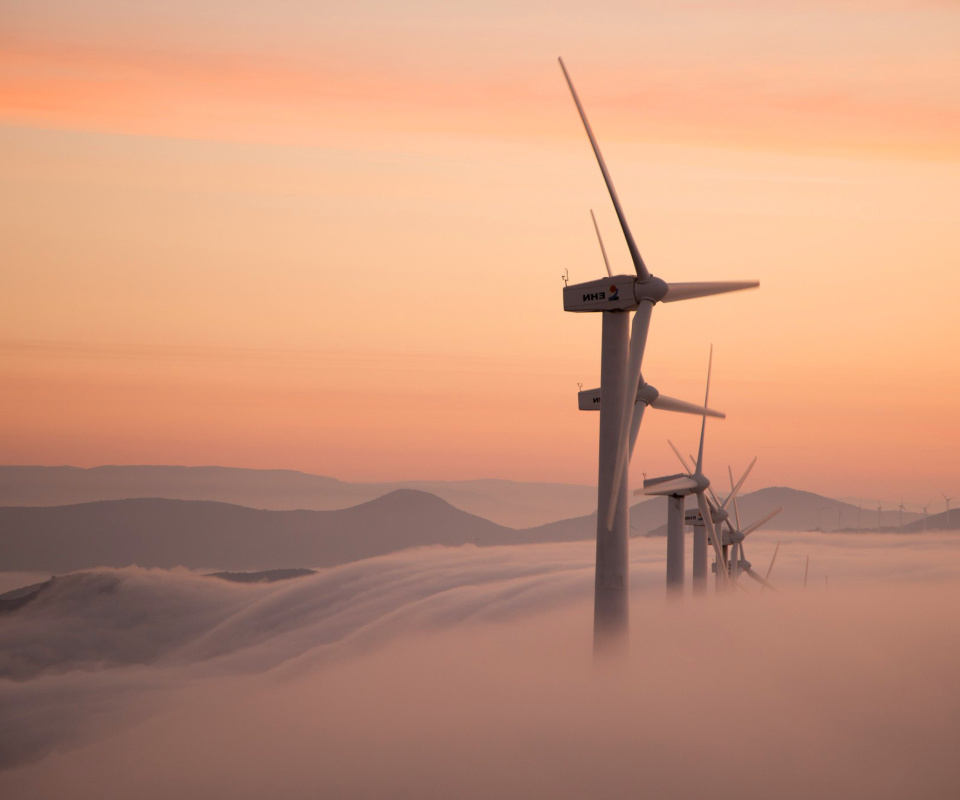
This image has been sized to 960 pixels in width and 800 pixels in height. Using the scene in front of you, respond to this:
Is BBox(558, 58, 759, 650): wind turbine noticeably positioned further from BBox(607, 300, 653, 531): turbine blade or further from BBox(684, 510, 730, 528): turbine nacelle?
BBox(684, 510, 730, 528): turbine nacelle

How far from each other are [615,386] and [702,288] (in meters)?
8.97

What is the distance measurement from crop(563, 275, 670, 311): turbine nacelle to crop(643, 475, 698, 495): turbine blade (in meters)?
33.3

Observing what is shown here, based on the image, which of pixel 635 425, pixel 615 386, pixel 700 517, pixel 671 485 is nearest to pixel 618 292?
pixel 615 386

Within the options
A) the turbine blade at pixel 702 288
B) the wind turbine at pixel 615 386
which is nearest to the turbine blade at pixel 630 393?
the wind turbine at pixel 615 386

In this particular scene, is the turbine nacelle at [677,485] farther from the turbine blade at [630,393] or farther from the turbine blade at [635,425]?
the turbine blade at [630,393]

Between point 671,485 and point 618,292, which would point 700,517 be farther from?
point 618,292

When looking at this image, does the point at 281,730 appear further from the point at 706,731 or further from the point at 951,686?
the point at 951,686

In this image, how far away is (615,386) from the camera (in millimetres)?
62344

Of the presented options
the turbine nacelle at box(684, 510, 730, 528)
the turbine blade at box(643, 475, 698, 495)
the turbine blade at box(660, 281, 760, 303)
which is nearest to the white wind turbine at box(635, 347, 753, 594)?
the turbine blade at box(643, 475, 698, 495)

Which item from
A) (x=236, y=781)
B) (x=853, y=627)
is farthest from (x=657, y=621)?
(x=236, y=781)

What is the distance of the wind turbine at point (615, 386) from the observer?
61.4 meters

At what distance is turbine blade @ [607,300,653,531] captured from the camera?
5906cm

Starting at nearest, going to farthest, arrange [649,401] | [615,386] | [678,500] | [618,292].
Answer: [615,386], [618,292], [649,401], [678,500]

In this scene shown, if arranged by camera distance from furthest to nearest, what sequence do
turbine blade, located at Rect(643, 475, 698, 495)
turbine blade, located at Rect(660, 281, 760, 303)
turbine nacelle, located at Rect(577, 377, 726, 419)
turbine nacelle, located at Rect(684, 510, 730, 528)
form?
turbine nacelle, located at Rect(684, 510, 730, 528) < turbine blade, located at Rect(643, 475, 698, 495) < turbine nacelle, located at Rect(577, 377, 726, 419) < turbine blade, located at Rect(660, 281, 760, 303)
